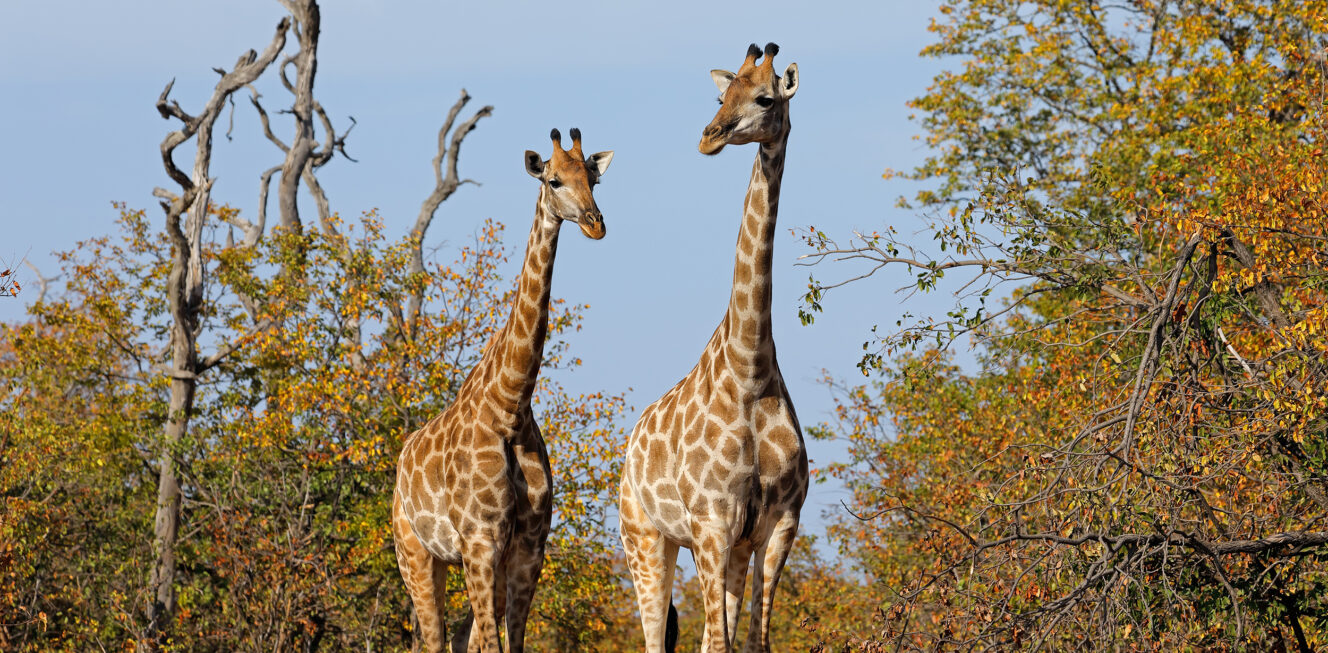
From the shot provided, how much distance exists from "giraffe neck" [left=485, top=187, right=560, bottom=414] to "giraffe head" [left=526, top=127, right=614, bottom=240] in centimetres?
13

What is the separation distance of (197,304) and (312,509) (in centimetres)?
641

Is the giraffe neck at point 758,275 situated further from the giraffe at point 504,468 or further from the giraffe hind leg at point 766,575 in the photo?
the giraffe at point 504,468

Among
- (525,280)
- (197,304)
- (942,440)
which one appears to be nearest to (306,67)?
(197,304)

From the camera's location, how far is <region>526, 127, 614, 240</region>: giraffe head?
848cm

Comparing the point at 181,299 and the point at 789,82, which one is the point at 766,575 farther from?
the point at 181,299

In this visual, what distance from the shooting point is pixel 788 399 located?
8672 millimetres

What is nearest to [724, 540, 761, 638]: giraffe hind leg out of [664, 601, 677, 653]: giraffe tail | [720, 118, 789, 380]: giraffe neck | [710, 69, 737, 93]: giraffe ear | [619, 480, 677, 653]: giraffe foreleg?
[619, 480, 677, 653]: giraffe foreleg

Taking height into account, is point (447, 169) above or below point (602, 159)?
above

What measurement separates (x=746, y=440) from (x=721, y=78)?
2238mm

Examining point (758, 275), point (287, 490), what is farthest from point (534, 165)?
point (287, 490)

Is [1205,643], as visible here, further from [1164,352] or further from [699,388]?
[699,388]

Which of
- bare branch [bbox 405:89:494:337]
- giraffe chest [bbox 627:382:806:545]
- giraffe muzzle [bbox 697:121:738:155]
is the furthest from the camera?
bare branch [bbox 405:89:494:337]

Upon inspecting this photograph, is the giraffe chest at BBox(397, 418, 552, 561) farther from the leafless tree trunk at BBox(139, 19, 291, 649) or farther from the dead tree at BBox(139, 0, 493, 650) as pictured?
the leafless tree trunk at BBox(139, 19, 291, 649)

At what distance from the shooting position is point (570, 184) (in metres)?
8.73
